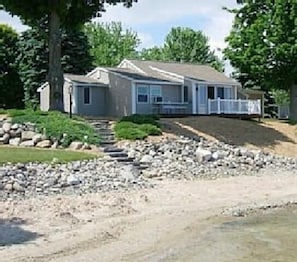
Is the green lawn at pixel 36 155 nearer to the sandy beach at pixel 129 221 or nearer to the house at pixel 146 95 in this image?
the sandy beach at pixel 129 221

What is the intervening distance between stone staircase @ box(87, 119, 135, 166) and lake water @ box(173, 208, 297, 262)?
25.4ft

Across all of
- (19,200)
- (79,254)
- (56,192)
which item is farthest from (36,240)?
(56,192)

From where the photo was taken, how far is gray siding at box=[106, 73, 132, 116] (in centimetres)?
4100

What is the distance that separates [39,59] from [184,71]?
1257 cm

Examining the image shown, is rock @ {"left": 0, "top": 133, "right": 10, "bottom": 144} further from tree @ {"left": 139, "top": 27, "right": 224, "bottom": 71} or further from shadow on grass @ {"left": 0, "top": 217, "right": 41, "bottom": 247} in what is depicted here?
tree @ {"left": 139, "top": 27, "right": 224, "bottom": 71}

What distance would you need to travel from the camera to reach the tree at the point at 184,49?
89812 mm

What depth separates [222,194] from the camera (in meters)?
21.7

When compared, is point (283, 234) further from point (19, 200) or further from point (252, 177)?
point (252, 177)

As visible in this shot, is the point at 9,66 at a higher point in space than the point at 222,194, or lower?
higher

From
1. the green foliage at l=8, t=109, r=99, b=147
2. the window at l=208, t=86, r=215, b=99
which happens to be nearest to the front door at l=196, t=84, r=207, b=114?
the window at l=208, t=86, r=215, b=99

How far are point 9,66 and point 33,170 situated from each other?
103ft

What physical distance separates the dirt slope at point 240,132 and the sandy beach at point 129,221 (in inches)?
353

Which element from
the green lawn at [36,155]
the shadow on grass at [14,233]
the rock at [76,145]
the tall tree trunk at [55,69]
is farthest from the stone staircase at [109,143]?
the shadow on grass at [14,233]

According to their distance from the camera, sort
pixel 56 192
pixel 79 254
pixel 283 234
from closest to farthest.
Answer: pixel 79 254 → pixel 283 234 → pixel 56 192
